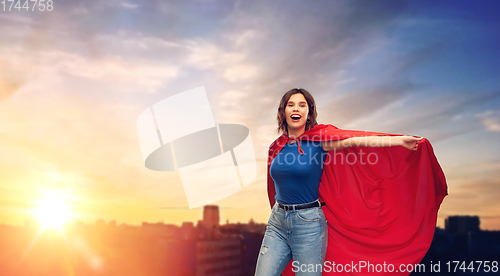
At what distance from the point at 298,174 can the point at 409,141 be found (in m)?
1.04

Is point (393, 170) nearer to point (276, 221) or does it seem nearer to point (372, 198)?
point (372, 198)

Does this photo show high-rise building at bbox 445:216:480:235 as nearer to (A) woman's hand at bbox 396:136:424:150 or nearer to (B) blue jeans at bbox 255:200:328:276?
(A) woman's hand at bbox 396:136:424:150

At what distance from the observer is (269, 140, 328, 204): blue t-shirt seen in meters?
2.82

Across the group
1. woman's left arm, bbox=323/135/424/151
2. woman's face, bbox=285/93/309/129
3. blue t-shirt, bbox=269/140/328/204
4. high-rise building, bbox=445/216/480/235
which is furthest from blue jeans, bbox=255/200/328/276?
high-rise building, bbox=445/216/480/235

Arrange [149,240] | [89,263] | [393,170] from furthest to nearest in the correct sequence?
[149,240]
[89,263]
[393,170]

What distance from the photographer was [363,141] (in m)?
2.96

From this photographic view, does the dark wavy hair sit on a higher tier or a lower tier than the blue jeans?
higher

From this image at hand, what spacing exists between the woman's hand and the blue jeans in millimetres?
924

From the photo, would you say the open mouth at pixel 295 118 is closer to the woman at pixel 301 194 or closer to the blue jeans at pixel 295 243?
the woman at pixel 301 194

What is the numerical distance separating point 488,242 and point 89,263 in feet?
301

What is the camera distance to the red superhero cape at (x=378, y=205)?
329cm

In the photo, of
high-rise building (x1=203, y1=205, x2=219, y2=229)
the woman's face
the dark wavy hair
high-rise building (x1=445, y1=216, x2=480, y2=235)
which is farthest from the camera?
high-rise building (x1=203, y1=205, x2=219, y2=229)

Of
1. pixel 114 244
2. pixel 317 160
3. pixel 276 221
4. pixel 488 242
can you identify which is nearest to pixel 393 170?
pixel 317 160

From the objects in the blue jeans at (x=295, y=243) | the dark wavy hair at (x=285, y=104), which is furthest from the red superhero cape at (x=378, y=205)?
the blue jeans at (x=295, y=243)
